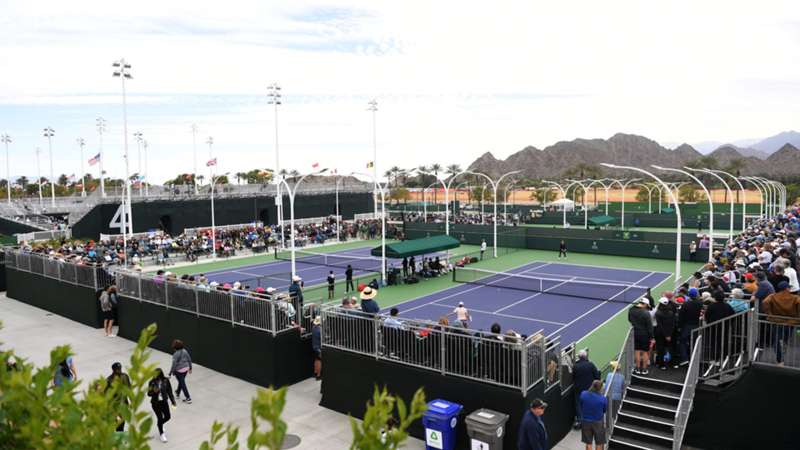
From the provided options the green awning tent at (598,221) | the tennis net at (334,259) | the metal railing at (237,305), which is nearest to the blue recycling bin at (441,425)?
the metal railing at (237,305)

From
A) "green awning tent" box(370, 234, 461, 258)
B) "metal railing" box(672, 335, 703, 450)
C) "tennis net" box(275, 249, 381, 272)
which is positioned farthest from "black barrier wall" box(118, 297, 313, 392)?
"tennis net" box(275, 249, 381, 272)

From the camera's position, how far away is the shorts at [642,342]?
13.1 meters

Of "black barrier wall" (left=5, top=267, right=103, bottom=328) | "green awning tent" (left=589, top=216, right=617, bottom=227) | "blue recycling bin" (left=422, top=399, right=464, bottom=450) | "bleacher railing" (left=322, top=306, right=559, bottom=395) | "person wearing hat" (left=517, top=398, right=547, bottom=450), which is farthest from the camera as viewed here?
"green awning tent" (left=589, top=216, right=617, bottom=227)

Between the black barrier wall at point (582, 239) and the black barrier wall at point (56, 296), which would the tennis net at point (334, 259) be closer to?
the black barrier wall at point (582, 239)

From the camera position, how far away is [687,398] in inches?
463

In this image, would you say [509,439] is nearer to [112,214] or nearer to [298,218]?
[112,214]

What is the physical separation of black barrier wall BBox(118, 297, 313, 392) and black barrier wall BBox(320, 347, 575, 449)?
171 centimetres

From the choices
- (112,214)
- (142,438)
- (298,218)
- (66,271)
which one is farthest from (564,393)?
(298,218)

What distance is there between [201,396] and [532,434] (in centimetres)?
926

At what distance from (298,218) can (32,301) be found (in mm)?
42048

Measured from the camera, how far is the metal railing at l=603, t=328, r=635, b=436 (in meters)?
12.1

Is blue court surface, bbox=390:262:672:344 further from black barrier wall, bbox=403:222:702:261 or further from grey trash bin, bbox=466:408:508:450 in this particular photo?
grey trash bin, bbox=466:408:508:450

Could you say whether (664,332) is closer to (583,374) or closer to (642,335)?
(642,335)

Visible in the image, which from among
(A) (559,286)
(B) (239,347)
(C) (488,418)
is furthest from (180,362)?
(A) (559,286)
